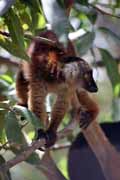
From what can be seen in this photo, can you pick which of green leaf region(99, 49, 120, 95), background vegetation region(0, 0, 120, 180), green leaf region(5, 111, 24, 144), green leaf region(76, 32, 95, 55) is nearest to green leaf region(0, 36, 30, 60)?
background vegetation region(0, 0, 120, 180)

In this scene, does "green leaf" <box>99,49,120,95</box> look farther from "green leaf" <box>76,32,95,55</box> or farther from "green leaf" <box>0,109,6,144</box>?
"green leaf" <box>0,109,6,144</box>

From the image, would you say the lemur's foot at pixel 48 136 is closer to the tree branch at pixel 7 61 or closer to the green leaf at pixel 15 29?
the green leaf at pixel 15 29

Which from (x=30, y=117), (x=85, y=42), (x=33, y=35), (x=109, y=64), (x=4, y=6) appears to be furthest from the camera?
(x=109, y=64)

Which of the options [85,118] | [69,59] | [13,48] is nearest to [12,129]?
[13,48]

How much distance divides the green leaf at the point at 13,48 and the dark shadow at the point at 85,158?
558mm

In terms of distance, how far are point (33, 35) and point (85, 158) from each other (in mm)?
443

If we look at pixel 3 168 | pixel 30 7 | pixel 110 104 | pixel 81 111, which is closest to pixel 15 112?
pixel 3 168

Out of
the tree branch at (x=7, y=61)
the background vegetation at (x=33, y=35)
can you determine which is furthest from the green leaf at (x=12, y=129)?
the tree branch at (x=7, y=61)

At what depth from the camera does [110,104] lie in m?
1.77

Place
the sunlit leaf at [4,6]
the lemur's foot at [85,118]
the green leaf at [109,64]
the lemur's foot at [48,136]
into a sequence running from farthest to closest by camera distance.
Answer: the green leaf at [109,64] → the lemur's foot at [85,118] → the lemur's foot at [48,136] → the sunlit leaf at [4,6]

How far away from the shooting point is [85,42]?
1.22m

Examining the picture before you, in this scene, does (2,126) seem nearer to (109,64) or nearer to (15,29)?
(15,29)

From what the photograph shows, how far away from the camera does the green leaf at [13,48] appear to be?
87 centimetres

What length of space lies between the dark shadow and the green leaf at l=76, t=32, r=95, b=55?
29cm
